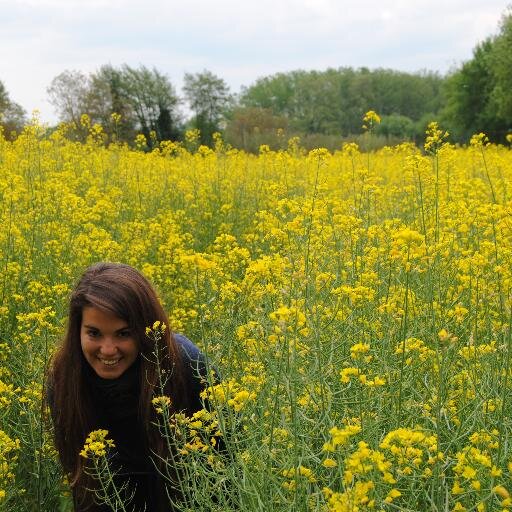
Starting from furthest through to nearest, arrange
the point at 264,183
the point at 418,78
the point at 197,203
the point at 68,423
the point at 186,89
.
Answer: the point at 418,78 → the point at 186,89 → the point at 264,183 → the point at 197,203 → the point at 68,423

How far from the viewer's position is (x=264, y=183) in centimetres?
761

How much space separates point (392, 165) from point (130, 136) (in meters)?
8.28

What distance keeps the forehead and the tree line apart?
527 centimetres

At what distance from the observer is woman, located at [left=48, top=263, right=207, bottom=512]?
2.81 m

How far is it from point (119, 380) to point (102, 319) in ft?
1.03

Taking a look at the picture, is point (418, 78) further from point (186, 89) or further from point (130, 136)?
point (130, 136)

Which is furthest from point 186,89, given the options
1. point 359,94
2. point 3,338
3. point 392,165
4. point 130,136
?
point 359,94

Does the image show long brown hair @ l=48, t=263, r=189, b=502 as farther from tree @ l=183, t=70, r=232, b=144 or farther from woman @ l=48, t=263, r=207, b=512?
tree @ l=183, t=70, r=232, b=144

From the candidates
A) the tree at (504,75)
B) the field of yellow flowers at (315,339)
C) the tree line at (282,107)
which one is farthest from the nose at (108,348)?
the tree at (504,75)

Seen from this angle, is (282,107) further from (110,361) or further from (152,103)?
(110,361)

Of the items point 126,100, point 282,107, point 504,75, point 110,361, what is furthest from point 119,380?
point 282,107

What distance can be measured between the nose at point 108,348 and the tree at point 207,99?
19.8m

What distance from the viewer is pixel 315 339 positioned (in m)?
2.05

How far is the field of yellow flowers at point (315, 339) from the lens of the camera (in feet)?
6.10
